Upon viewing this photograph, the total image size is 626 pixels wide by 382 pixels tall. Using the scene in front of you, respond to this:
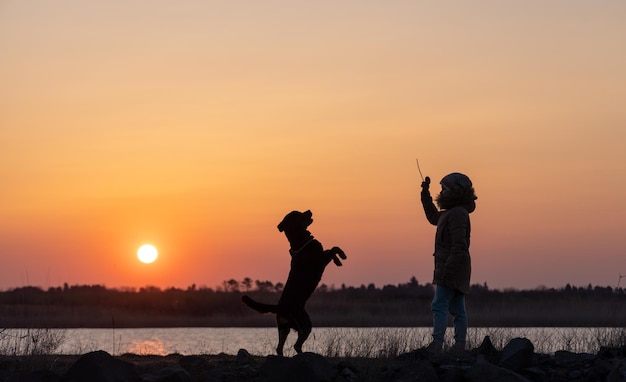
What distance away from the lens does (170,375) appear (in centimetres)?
1107

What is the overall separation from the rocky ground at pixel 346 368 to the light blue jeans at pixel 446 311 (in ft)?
2.21

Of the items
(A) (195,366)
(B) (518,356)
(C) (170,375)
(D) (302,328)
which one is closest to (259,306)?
(D) (302,328)

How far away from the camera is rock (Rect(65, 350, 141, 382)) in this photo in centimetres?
1119

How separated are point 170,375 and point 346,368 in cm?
194

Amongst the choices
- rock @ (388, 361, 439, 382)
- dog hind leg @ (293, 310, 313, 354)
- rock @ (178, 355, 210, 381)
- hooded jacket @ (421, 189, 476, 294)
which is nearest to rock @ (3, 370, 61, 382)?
rock @ (178, 355, 210, 381)

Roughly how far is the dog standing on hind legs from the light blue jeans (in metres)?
1.33

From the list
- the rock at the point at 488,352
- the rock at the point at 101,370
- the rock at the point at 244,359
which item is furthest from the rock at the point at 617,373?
the rock at the point at 101,370

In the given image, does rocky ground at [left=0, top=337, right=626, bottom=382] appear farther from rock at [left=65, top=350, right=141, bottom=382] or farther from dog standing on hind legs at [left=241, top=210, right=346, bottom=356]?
dog standing on hind legs at [left=241, top=210, right=346, bottom=356]

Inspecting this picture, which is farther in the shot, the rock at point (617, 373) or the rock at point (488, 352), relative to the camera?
the rock at point (488, 352)

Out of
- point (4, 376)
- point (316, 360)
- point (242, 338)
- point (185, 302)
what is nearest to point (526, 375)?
point (316, 360)

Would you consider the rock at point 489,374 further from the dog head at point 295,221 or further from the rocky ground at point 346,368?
the dog head at point 295,221

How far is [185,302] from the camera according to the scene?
137 ft

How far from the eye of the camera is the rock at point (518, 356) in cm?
1170

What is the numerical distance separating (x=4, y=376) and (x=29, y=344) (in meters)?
2.32
